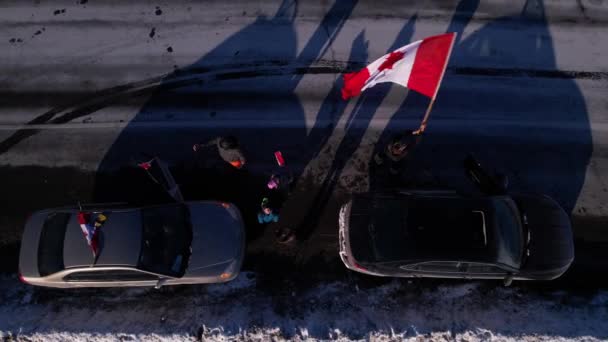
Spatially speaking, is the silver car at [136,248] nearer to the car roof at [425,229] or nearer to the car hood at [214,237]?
the car hood at [214,237]

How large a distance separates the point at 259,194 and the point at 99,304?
4.50 meters

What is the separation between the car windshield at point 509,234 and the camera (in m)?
7.51

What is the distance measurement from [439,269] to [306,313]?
10.3 ft

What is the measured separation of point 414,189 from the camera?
356 inches

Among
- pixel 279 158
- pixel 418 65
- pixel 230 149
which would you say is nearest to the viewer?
pixel 418 65

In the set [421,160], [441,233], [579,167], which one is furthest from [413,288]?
[579,167]

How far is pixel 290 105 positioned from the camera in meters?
10.0

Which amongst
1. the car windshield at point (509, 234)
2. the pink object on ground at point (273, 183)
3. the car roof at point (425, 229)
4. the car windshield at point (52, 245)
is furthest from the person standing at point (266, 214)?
the car windshield at point (509, 234)

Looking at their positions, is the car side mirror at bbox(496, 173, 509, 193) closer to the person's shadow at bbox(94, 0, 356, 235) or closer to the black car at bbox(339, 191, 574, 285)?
the black car at bbox(339, 191, 574, 285)

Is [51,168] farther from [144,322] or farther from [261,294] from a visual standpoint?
[261,294]

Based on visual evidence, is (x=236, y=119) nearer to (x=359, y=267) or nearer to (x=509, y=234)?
(x=359, y=267)

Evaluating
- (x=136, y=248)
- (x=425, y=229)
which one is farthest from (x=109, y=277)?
(x=425, y=229)

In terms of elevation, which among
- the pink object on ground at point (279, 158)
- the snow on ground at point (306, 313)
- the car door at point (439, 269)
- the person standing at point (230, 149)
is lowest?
the snow on ground at point (306, 313)

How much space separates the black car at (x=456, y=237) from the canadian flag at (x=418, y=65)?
2.46 m
